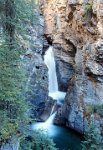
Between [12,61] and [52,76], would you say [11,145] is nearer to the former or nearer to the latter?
[12,61]

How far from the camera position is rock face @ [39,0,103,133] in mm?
20469

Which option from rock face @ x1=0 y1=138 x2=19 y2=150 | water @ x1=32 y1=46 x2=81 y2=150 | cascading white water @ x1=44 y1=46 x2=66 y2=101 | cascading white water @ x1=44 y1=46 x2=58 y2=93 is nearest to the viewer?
rock face @ x1=0 y1=138 x2=19 y2=150

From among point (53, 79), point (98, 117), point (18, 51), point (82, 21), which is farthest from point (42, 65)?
point (18, 51)

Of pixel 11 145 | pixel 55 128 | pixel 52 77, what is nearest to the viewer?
pixel 11 145

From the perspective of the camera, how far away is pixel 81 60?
886 inches

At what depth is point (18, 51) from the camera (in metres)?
10.6

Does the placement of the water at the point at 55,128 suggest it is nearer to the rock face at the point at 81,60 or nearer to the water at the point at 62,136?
the water at the point at 62,136

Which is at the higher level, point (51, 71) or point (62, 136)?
point (51, 71)

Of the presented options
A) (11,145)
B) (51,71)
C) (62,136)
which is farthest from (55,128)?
(11,145)

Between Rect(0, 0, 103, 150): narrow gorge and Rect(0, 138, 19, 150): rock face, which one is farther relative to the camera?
Rect(0, 0, 103, 150): narrow gorge

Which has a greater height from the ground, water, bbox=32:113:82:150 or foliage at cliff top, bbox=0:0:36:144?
foliage at cliff top, bbox=0:0:36:144

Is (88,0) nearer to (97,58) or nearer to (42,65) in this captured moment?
(97,58)

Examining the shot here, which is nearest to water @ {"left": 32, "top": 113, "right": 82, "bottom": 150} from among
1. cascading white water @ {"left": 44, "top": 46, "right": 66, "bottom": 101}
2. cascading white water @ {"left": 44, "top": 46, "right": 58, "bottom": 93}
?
cascading white water @ {"left": 44, "top": 46, "right": 66, "bottom": 101}

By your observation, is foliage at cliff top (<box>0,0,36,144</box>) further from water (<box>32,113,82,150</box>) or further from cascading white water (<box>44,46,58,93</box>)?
cascading white water (<box>44,46,58,93</box>)
